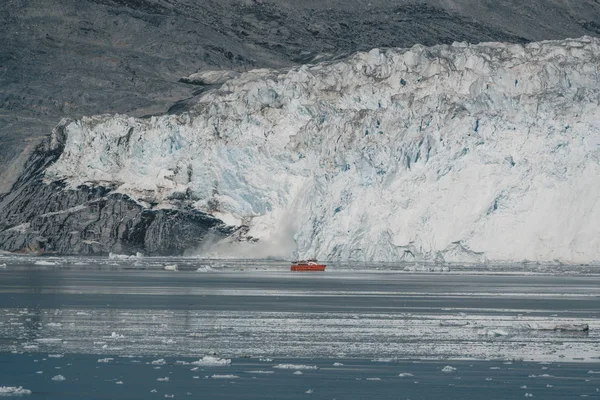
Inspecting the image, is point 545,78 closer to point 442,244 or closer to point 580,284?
point 442,244

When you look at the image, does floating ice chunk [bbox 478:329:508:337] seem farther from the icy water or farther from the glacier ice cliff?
the glacier ice cliff

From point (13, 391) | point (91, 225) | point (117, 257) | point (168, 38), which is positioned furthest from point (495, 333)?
point (168, 38)

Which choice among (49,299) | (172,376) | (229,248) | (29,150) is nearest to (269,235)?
(229,248)

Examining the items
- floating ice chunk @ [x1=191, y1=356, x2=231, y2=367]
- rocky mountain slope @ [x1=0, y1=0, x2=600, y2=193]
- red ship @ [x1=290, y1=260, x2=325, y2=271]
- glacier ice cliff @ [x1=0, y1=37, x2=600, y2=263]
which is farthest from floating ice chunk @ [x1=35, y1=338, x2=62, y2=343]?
rocky mountain slope @ [x1=0, y1=0, x2=600, y2=193]

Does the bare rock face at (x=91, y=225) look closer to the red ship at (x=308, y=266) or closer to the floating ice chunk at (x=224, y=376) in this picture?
the red ship at (x=308, y=266)

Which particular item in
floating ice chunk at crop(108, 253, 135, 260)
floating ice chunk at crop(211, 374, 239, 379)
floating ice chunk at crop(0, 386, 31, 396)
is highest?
floating ice chunk at crop(211, 374, 239, 379)
